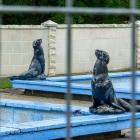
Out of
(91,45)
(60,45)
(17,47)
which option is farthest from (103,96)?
(91,45)

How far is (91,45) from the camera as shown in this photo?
57.7 feet

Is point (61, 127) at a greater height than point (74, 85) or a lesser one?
lesser

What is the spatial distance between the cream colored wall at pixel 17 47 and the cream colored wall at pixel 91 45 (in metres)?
0.85

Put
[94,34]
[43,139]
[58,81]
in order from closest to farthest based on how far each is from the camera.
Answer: [43,139] → [58,81] → [94,34]

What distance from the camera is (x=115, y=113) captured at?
8.16m

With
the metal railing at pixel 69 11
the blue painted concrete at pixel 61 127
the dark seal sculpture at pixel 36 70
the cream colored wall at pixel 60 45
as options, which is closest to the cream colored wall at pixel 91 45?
the cream colored wall at pixel 60 45

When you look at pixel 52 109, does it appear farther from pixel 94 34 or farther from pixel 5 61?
pixel 94 34

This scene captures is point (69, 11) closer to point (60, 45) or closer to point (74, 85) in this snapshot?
point (74, 85)

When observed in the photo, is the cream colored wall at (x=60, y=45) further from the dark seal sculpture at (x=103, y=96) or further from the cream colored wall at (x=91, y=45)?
the dark seal sculpture at (x=103, y=96)

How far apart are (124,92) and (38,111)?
1.92 meters

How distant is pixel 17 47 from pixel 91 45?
2336 mm

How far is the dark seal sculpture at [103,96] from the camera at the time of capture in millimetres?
8250

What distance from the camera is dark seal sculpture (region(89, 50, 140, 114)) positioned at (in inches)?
325

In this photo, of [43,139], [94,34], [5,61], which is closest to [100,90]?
[43,139]
